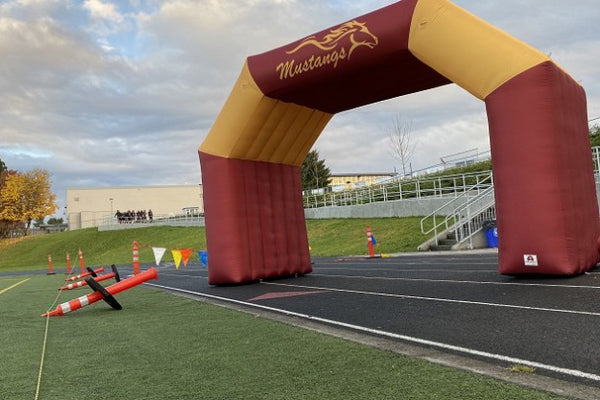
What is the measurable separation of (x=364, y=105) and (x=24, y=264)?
38.9 m

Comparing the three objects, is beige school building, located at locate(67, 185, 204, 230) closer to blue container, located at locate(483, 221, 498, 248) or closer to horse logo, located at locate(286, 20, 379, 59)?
blue container, located at locate(483, 221, 498, 248)

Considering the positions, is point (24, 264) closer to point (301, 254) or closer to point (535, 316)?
point (301, 254)

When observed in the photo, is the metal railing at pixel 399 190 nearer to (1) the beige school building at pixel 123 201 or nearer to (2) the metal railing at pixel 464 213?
(2) the metal railing at pixel 464 213

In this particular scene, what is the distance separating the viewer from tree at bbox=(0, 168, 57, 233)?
54.8 meters

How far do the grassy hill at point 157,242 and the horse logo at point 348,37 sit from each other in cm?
1108

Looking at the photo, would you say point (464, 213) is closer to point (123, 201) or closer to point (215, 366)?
point (215, 366)

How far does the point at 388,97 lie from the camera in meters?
11.1

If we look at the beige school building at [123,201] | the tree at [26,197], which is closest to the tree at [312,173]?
the beige school building at [123,201]

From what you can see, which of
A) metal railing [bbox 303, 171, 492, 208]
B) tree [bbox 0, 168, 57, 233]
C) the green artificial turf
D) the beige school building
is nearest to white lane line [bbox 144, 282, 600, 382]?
the green artificial turf

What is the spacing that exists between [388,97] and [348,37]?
7.19 feet

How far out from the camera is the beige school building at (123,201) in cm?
7106

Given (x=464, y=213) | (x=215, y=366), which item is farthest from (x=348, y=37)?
(x=464, y=213)

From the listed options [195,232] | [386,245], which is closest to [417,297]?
[386,245]

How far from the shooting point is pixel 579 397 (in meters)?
3.09
